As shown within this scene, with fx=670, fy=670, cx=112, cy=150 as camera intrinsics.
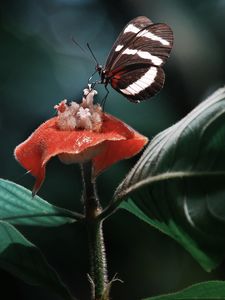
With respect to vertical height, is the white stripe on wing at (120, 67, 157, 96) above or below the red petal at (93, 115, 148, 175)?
above

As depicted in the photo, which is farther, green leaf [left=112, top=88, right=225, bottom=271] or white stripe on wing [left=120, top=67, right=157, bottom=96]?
white stripe on wing [left=120, top=67, right=157, bottom=96]

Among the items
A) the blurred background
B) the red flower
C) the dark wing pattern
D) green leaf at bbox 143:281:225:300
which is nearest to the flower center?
the red flower

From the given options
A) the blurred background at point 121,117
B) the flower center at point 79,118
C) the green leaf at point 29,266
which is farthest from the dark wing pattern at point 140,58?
the blurred background at point 121,117

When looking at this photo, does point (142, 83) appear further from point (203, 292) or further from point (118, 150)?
point (203, 292)

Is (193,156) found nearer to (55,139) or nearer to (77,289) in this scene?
(55,139)

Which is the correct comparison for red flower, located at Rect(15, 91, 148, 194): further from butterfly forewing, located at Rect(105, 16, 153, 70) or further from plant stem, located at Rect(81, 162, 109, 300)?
butterfly forewing, located at Rect(105, 16, 153, 70)

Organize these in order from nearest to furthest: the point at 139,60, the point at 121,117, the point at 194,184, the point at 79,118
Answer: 1. the point at 194,184
2. the point at 79,118
3. the point at 139,60
4. the point at 121,117

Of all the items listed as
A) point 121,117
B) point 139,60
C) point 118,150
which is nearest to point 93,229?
point 118,150
